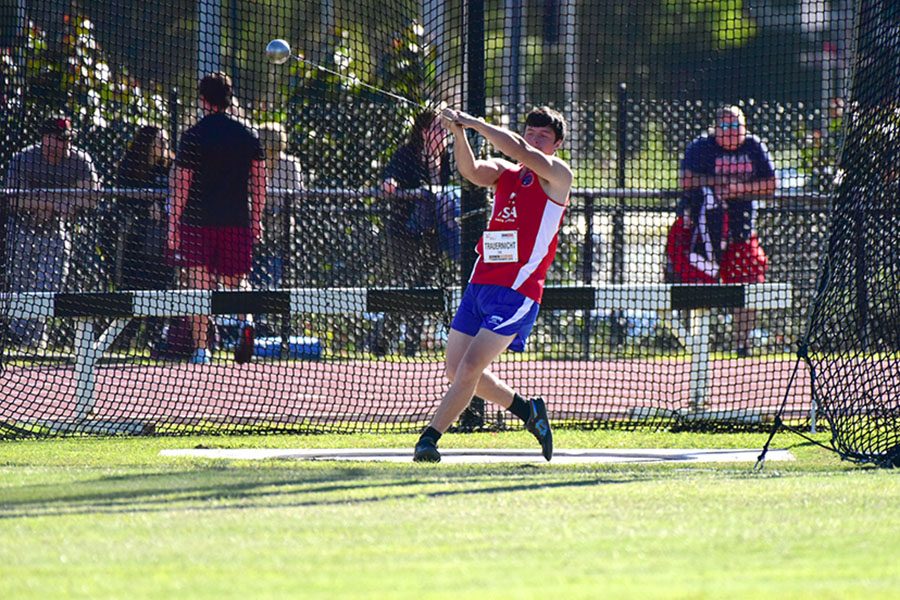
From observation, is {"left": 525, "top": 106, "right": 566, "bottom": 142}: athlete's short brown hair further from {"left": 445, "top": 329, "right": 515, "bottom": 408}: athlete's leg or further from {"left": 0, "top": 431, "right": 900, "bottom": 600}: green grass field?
{"left": 0, "top": 431, "right": 900, "bottom": 600}: green grass field

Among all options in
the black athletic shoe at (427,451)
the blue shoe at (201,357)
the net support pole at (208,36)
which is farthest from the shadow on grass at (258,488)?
the net support pole at (208,36)

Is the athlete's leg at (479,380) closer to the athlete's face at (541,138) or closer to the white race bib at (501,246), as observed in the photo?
the white race bib at (501,246)

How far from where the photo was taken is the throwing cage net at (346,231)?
392 inches

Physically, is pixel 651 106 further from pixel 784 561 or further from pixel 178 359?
pixel 784 561

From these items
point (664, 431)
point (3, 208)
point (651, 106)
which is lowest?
point (664, 431)

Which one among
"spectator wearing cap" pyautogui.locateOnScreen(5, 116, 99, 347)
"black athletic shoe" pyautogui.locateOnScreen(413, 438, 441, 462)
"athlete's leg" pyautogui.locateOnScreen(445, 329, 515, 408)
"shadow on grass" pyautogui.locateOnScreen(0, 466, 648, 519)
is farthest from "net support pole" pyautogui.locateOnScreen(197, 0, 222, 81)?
"shadow on grass" pyautogui.locateOnScreen(0, 466, 648, 519)

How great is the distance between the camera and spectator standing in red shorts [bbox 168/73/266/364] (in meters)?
10.6

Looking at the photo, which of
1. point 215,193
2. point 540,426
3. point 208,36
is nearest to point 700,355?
point 540,426

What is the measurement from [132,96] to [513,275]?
169 inches

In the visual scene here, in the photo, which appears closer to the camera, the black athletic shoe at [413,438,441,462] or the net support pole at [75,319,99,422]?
the black athletic shoe at [413,438,441,462]

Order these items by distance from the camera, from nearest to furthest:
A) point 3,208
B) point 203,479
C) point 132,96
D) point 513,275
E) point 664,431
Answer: point 203,479
point 513,275
point 664,431
point 3,208
point 132,96

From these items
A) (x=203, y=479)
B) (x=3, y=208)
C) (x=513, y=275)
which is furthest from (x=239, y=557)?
(x=3, y=208)

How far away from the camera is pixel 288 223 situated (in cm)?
1161

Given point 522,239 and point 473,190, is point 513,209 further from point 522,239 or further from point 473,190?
point 473,190
